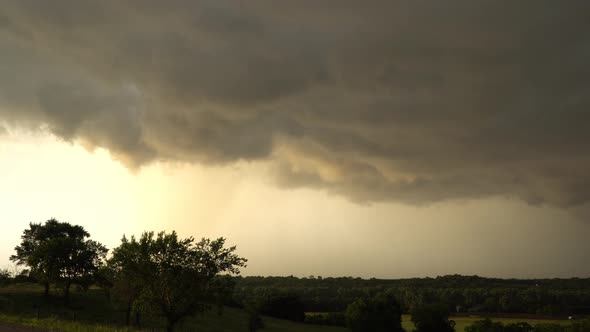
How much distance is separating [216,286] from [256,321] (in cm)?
5034

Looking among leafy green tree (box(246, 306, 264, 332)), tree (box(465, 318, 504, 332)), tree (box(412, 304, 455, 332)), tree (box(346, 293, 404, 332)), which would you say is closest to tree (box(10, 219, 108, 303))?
leafy green tree (box(246, 306, 264, 332))

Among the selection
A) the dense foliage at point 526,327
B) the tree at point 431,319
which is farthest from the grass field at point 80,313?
the dense foliage at point 526,327

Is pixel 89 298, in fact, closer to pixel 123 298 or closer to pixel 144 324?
pixel 144 324

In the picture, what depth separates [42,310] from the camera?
7694 cm

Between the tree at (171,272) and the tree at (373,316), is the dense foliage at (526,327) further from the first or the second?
the tree at (171,272)

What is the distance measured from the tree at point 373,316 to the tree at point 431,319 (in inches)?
228

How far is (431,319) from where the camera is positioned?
138000 mm

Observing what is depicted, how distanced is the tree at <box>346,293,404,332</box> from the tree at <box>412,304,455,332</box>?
19.0 ft

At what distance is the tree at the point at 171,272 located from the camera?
2050 inches

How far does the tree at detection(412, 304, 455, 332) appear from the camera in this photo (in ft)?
450

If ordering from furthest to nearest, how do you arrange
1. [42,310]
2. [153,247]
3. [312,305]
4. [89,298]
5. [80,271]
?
[312,305] → [89,298] → [80,271] → [42,310] → [153,247]

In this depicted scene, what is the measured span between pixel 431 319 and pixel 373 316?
68.4ft

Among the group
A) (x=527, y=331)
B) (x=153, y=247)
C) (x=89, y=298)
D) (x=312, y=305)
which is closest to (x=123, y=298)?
(x=153, y=247)

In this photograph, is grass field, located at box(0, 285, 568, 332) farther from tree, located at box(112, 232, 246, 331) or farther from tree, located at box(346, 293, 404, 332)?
tree, located at box(346, 293, 404, 332)
